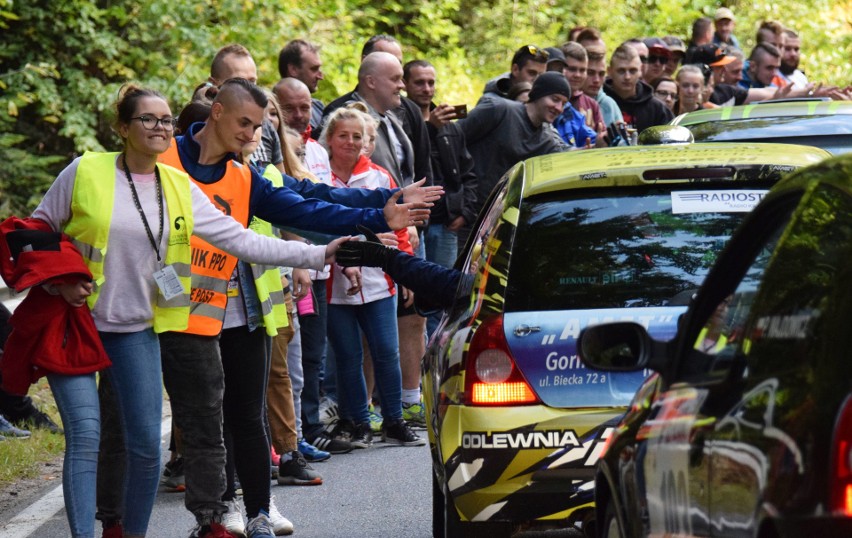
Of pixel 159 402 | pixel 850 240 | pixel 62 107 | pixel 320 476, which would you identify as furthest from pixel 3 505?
pixel 62 107

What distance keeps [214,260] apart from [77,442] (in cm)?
100

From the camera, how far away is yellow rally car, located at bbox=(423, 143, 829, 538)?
5426mm

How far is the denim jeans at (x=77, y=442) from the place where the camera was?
19.6 feet

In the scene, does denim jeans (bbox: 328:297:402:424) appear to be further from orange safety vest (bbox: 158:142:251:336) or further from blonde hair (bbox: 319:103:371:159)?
orange safety vest (bbox: 158:142:251:336)

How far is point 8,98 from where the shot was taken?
17.0 metres

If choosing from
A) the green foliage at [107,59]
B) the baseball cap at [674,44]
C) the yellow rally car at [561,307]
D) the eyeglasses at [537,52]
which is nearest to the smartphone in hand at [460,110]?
the eyeglasses at [537,52]

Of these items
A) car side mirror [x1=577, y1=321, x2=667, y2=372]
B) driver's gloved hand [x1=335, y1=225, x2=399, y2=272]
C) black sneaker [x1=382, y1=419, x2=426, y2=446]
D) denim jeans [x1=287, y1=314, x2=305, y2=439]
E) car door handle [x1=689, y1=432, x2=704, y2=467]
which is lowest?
black sneaker [x1=382, y1=419, x2=426, y2=446]

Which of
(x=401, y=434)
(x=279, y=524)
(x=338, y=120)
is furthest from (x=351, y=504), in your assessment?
(x=338, y=120)

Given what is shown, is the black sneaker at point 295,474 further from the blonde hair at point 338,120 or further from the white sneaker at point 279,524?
the blonde hair at point 338,120

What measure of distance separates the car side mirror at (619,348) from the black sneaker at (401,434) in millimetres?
5849

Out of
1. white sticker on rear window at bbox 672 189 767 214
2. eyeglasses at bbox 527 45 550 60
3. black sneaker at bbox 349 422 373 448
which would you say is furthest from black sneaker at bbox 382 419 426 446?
eyeglasses at bbox 527 45 550 60

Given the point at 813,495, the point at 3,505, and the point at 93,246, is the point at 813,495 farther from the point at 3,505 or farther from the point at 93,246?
the point at 3,505

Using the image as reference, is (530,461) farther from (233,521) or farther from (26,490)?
(26,490)

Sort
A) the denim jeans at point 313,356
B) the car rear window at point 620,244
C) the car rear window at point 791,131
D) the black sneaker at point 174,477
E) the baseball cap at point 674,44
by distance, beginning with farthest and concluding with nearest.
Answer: the baseball cap at point 674,44 < the car rear window at point 791,131 < the denim jeans at point 313,356 < the black sneaker at point 174,477 < the car rear window at point 620,244
